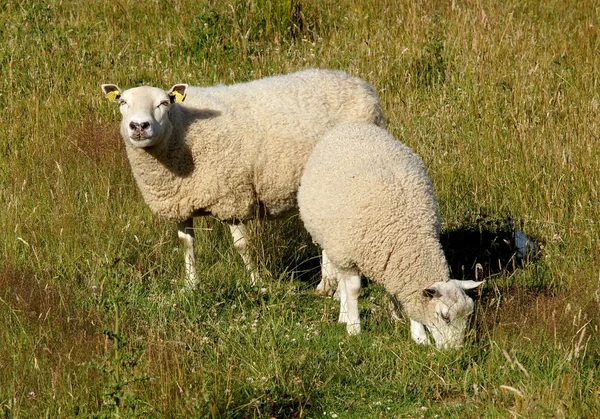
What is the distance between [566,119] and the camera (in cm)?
740

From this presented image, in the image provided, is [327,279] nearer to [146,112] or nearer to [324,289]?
[324,289]

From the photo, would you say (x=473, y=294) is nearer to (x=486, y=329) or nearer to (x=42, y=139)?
(x=486, y=329)

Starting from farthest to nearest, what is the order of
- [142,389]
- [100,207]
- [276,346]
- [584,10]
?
[584,10]
[100,207]
[276,346]
[142,389]

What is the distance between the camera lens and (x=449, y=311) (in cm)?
474

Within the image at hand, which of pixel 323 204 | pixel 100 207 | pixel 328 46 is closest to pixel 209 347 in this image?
pixel 323 204

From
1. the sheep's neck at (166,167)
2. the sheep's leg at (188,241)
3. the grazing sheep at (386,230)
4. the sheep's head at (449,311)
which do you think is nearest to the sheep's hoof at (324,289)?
the grazing sheep at (386,230)

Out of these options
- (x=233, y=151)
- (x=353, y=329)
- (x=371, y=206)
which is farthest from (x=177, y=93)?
(x=353, y=329)

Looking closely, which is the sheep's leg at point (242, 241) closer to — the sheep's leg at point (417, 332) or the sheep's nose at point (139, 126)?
the sheep's nose at point (139, 126)

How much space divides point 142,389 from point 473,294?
2.25 meters

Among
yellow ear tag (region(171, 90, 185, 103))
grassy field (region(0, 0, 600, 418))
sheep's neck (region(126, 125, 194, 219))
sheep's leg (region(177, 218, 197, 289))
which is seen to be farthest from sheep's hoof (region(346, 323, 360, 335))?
yellow ear tag (region(171, 90, 185, 103))

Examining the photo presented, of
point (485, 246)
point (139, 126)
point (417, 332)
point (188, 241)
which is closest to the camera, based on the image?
point (417, 332)

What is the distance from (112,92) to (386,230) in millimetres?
2047

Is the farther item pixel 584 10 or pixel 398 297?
pixel 584 10

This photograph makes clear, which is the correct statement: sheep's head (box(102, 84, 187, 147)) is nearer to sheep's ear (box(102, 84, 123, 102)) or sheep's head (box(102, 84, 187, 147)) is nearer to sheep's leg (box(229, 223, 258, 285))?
sheep's ear (box(102, 84, 123, 102))
